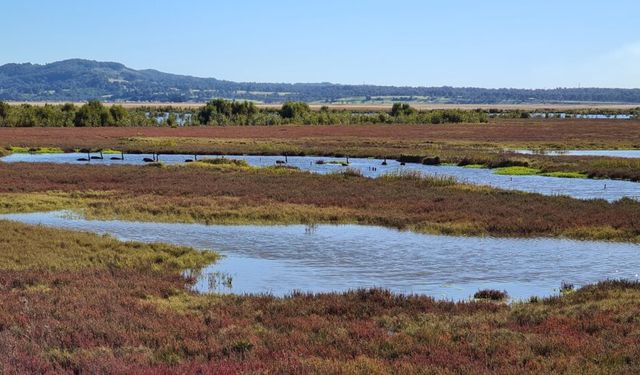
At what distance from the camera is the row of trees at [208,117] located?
146 metres

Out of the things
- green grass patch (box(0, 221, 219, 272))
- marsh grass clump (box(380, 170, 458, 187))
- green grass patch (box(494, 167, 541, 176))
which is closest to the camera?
green grass patch (box(0, 221, 219, 272))

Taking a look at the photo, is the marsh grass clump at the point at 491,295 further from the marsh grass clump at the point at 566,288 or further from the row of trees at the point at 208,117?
the row of trees at the point at 208,117

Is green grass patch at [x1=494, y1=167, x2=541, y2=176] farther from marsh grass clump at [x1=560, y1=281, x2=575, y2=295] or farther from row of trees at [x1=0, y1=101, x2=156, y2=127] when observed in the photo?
row of trees at [x1=0, y1=101, x2=156, y2=127]

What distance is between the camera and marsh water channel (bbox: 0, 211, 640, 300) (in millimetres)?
22156

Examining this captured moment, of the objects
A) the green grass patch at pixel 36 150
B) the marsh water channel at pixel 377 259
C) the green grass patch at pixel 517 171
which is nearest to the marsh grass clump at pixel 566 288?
the marsh water channel at pixel 377 259


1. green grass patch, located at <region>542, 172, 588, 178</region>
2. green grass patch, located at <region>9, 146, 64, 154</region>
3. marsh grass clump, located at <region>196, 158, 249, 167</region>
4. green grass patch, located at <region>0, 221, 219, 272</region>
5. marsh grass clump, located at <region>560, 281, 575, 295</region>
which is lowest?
green grass patch, located at <region>9, 146, 64, 154</region>

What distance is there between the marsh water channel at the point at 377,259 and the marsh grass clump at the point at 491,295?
54cm

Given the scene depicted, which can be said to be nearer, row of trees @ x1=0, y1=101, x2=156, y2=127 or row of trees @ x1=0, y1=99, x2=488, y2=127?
row of trees @ x1=0, y1=101, x2=156, y2=127

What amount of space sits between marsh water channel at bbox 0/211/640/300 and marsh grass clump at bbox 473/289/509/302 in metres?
0.54

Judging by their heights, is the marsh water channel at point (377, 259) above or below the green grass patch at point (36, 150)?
above

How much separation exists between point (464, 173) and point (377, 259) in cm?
3365

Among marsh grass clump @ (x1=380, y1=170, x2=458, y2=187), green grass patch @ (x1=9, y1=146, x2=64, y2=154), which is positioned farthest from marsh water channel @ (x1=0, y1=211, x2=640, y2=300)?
green grass patch @ (x1=9, y1=146, x2=64, y2=154)

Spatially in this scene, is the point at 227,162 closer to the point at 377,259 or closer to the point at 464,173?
the point at 464,173

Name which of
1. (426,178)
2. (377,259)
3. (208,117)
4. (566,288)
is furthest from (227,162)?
(208,117)
